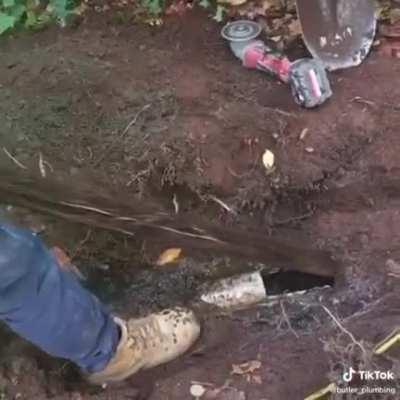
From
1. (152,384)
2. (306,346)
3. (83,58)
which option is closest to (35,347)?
(152,384)

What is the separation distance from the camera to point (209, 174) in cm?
270

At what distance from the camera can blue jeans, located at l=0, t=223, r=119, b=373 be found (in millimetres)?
2070

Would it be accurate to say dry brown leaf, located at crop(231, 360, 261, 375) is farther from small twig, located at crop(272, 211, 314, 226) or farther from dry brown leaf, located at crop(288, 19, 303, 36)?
dry brown leaf, located at crop(288, 19, 303, 36)

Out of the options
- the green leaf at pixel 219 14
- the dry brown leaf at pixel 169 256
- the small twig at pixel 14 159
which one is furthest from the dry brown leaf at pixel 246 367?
the green leaf at pixel 219 14

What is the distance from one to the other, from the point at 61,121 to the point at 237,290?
802 mm

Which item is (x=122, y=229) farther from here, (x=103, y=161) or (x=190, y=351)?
(x=190, y=351)

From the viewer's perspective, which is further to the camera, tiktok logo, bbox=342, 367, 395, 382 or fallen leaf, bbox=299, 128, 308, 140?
fallen leaf, bbox=299, 128, 308, 140

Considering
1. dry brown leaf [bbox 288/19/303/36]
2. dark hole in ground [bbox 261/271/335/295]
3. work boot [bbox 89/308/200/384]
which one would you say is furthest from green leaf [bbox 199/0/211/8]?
work boot [bbox 89/308/200/384]

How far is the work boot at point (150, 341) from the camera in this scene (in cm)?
244

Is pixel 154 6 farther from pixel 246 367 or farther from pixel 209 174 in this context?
pixel 246 367

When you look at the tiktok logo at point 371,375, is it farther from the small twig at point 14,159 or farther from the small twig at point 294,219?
the small twig at point 14,159

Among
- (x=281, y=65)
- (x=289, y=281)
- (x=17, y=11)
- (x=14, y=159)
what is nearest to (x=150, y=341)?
(x=289, y=281)

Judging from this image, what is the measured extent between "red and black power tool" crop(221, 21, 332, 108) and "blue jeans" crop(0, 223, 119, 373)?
0.96m

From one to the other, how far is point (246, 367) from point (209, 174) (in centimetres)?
61
